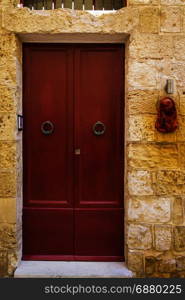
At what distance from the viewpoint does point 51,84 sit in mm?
3822

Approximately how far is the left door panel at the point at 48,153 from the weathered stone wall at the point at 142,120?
23 centimetres

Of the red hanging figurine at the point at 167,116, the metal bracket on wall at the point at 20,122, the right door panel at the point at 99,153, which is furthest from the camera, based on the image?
the right door panel at the point at 99,153

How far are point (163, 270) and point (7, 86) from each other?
2494mm

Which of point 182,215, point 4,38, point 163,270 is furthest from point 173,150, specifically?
point 4,38

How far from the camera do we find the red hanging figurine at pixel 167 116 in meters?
3.47

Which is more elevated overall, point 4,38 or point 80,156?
point 4,38

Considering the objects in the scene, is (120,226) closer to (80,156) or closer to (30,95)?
(80,156)

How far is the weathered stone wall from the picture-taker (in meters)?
3.54

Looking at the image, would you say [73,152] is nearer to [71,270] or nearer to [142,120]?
[142,120]

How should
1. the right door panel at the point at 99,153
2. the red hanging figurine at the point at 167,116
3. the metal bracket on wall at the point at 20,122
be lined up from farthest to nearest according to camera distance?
the right door panel at the point at 99,153
the metal bracket on wall at the point at 20,122
the red hanging figurine at the point at 167,116

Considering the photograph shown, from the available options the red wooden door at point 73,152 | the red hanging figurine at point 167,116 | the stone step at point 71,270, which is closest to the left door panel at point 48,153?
the red wooden door at point 73,152

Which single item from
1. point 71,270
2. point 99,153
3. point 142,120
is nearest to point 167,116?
point 142,120

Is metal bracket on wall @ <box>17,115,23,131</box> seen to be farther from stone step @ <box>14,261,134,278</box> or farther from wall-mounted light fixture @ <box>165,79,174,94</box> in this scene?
wall-mounted light fixture @ <box>165,79,174,94</box>

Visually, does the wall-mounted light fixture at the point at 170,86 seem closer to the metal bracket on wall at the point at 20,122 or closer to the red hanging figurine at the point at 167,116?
the red hanging figurine at the point at 167,116
